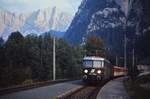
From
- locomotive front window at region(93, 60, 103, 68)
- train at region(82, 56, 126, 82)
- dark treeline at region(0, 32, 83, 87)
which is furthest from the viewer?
dark treeline at region(0, 32, 83, 87)

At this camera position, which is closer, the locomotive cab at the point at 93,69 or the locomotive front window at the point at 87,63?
the locomotive cab at the point at 93,69

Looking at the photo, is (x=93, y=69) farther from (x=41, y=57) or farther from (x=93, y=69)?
(x=41, y=57)

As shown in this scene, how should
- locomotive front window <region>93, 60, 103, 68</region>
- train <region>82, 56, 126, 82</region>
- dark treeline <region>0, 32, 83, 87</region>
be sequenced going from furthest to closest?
1. dark treeline <region>0, 32, 83, 87</region>
2. locomotive front window <region>93, 60, 103, 68</region>
3. train <region>82, 56, 126, 82</region>

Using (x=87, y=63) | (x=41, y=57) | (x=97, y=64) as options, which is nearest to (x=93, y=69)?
(x=97, y=64)

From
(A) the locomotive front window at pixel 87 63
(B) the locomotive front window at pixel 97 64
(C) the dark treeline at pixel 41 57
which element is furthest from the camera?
(C) the dark treeline at pixel 41 57

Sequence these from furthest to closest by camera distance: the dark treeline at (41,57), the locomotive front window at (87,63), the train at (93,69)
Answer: the dark treeline at (41,57), the locomotive front window at (87,63), the train at (93,69)

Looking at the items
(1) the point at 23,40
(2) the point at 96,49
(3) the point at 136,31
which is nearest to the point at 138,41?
(3) the point at 136,31

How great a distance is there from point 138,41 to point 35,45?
94.3 metres

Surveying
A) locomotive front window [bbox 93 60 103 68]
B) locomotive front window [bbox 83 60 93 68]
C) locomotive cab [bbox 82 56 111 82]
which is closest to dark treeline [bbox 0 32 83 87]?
locomotive front window [bbox 83 60 93 68]

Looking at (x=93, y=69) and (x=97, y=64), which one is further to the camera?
(x=97, y=64)

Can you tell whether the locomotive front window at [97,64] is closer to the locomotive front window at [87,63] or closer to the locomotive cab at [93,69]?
the locomotive cab at [93,69]

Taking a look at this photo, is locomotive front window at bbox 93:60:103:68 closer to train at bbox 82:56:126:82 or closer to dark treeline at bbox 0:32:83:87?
train at bbox 82:56:126:82

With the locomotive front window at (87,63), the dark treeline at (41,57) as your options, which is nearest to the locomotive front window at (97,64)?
the locomotive front window at (87,63)

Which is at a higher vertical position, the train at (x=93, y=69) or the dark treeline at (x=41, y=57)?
the dark treeline at (x=41, y=57)
